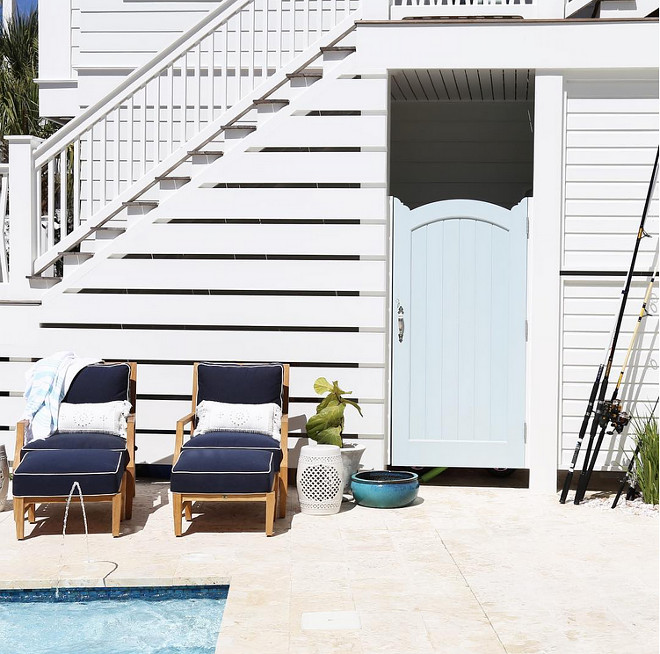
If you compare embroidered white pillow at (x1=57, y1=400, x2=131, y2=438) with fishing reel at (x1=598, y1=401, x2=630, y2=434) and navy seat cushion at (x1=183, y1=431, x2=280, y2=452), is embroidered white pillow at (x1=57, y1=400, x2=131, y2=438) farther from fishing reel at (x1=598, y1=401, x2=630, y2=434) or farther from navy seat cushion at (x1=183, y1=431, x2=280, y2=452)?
fishing reel at (x1=598, y1=401, x2=630, y2=434)

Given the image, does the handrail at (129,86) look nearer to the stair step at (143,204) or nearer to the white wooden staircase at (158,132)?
the white wooden staircase at (158,132)

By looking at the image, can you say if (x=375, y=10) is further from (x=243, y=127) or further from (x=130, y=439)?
A: (x=130, y=439)

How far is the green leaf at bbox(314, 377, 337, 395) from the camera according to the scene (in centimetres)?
633

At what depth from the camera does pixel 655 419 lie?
21.0ft

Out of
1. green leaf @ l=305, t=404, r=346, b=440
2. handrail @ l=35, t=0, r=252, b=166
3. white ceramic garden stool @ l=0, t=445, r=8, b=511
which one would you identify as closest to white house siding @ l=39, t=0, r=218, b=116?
handrail @ l=35, t=0, r=252, b=166

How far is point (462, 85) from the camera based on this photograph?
24.0ft

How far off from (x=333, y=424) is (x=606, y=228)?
2369 mm

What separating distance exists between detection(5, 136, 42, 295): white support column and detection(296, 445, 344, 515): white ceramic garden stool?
8.35 ft

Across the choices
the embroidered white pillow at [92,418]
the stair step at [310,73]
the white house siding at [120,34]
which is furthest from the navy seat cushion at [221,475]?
the white house siding at [120,34]

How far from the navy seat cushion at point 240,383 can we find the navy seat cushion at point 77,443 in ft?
2.35

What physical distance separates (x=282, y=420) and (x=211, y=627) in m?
1.99

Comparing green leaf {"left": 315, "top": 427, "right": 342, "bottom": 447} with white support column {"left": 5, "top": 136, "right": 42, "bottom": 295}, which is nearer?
green leaf {"left": 315, "top": 427, "right": 342, "bottom": 447}

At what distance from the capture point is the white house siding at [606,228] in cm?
658

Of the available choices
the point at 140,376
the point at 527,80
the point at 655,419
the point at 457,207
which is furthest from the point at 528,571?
the point at 527,80
